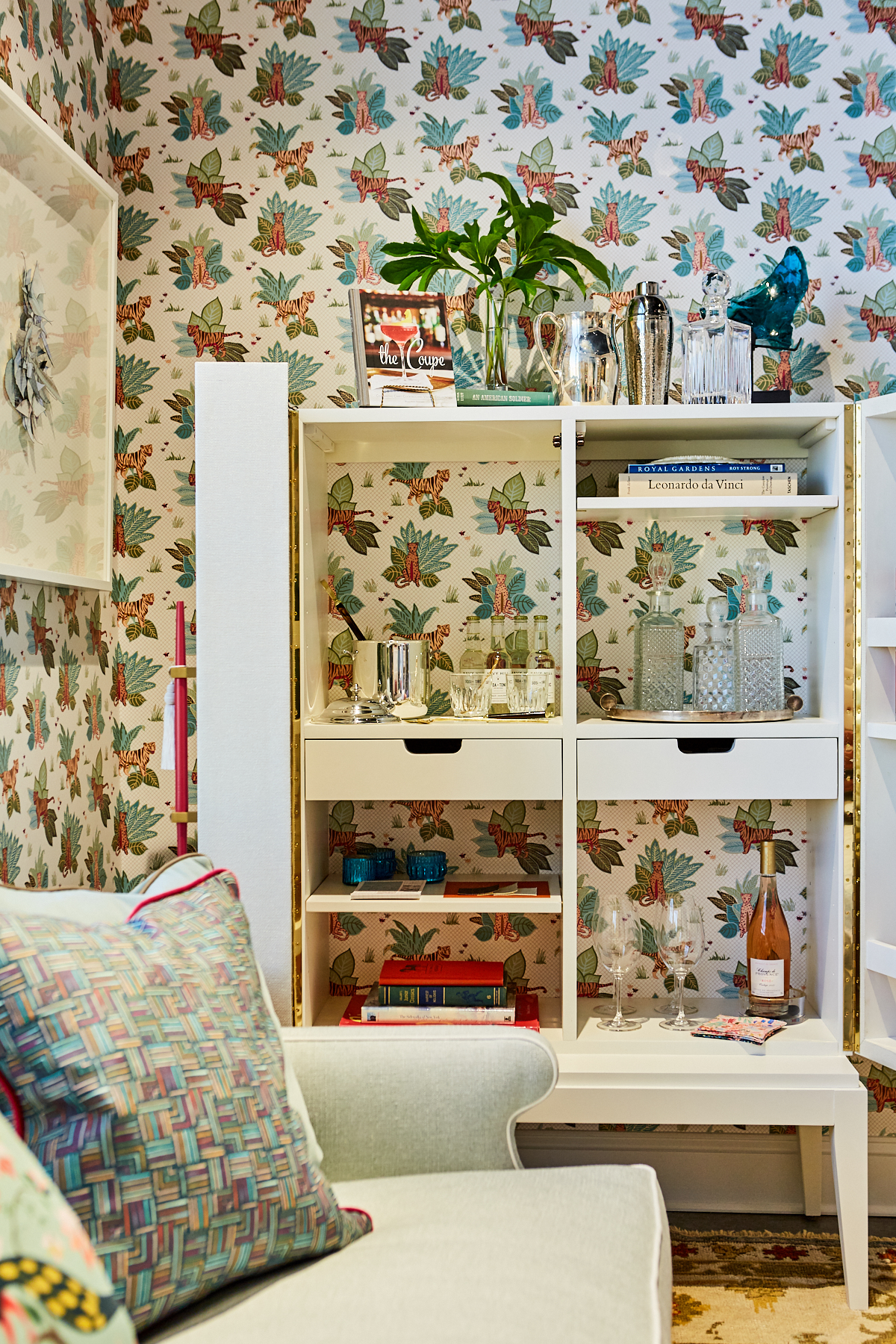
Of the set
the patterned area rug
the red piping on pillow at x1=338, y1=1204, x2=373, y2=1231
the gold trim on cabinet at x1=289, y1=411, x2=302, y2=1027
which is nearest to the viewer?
the red piping on pillow at x1=338, y1=1204, x2=373, y2=1231

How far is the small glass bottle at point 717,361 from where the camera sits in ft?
6.77

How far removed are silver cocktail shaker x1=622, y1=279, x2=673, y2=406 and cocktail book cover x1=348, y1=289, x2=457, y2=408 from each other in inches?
14.1

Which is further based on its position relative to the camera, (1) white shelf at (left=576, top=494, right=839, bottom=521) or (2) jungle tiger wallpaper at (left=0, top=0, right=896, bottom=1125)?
(2) jungle tiger wallpaper at (left=0, top=0, right=896, bottom=1125)

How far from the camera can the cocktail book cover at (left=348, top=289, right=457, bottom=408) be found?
2.01 meters

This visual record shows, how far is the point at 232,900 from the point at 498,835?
1.00 m

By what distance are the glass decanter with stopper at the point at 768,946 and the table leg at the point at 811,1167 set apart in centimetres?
31

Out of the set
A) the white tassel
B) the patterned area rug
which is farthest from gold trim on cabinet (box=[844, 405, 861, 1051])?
the white tassel

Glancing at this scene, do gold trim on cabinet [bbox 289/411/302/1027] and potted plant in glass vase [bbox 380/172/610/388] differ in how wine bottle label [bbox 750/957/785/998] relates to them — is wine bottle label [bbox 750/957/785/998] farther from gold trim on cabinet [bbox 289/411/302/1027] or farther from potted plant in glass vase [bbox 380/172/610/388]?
potted plant in glass vase [bbox 380/172/610/388]

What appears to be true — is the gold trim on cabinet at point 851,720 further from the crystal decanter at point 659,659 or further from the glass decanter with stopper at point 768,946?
the crystal decanter at point 659,659

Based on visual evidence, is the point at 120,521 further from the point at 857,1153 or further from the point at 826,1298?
the point at 826,1298

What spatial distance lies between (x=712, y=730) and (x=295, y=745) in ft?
2.50

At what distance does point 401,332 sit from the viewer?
2018mm

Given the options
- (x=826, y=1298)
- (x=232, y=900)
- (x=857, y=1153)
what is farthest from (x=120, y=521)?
(x=826, y=1298)

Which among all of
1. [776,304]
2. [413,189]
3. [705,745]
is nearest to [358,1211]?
[705,745]
